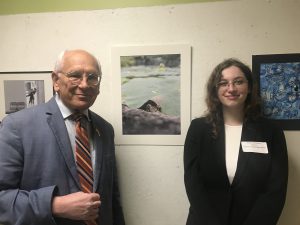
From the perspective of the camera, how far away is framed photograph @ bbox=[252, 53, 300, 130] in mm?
1723

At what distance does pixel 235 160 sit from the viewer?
1545mm

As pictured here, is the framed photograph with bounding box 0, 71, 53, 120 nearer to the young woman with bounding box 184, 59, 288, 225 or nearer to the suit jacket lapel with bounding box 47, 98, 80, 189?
the suit jacket lapel with bounding box 47, 98, 80, 189

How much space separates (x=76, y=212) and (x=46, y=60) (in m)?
1.16

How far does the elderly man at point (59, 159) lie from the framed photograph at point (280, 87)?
1.06m

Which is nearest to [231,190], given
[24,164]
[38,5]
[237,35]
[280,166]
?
→ [280,166]

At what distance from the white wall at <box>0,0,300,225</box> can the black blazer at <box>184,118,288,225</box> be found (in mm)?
288

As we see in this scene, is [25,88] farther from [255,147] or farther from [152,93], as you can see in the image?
[255,147]

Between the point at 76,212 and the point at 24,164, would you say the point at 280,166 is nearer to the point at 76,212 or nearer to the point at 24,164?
the point at 76,212

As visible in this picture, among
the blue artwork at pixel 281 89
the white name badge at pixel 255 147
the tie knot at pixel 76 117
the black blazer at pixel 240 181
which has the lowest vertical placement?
the black blazer at pixel 240 181

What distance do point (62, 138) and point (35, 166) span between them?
6.6 inches

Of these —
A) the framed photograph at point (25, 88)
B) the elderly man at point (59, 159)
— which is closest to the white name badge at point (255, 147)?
the elderly man at point (59, 159)

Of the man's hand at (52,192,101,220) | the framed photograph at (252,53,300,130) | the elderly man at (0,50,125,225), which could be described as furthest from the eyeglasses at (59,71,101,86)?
the framed photograph at (252,53,300,130)

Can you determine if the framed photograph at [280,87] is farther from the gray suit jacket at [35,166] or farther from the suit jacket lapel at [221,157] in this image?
the gray suit jacket at [35,166]

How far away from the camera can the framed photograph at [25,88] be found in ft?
6.25
